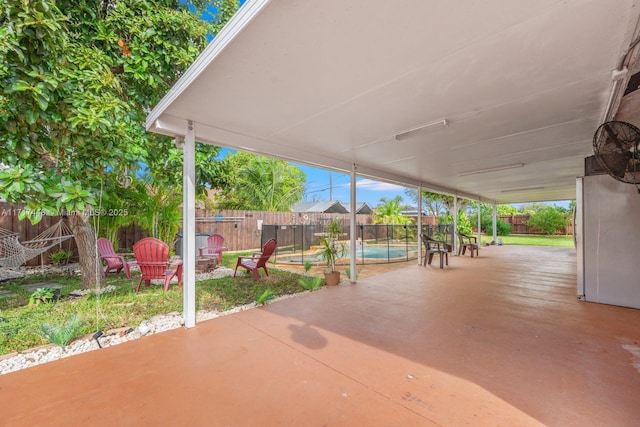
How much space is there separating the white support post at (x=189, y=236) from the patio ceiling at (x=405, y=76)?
0.92 ft

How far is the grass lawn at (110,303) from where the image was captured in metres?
3.03

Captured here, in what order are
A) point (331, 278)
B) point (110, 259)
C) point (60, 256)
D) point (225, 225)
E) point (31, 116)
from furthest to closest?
point (225, 225), point (60, 256), point (110, 259), point (331, 278), point (31, 116)

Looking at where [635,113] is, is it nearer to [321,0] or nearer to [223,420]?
[321,0]

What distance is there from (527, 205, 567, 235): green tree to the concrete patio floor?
59.3 ft

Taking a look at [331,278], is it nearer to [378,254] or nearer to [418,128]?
[418,128]

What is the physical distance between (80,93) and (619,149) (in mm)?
5893

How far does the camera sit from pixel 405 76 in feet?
7.70

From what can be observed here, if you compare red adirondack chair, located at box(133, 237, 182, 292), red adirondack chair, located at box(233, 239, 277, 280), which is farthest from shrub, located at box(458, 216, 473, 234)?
red adirondack chair, located at box(133, 237, 182, 292)

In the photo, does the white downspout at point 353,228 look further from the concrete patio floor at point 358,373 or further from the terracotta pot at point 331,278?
the concrete patio floor at point 358,373

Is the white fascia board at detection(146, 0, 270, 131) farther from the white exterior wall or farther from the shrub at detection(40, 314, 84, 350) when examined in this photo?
the white exterior wall

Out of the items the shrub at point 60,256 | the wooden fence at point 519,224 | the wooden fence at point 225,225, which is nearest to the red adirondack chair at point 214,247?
the wooden fence at point 225,225

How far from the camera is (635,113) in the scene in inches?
148

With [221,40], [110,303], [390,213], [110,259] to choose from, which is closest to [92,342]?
[110,303]

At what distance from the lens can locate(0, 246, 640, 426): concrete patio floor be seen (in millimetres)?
1793
